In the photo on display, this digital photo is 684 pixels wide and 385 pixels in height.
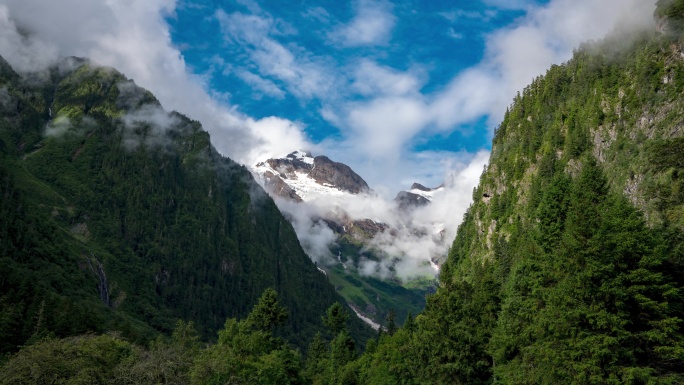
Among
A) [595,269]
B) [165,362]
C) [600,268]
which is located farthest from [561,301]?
[165,362]

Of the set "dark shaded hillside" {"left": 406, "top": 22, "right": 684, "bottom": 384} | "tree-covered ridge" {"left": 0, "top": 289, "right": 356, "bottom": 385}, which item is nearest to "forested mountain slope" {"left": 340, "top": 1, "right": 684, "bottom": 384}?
"dark shaded hillside" {"left": 406, "top": 22, "right": 684, "bottom": 384}

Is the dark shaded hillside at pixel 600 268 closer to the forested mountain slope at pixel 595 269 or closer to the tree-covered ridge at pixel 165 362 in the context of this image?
the forested mountain slope at pixel 595 269

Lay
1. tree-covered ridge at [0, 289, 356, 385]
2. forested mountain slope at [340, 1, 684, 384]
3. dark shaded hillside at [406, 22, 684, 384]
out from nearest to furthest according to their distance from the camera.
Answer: dark shaded hillside at [406, 22, 684, 384] → forested mountain slope at [340, 1, 684, 384] → tree-covered ridge at [0, 289, 356, 385]

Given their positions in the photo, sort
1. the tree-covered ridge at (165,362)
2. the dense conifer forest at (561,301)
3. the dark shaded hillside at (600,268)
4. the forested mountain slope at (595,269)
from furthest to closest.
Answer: the tree-covered ridge at (165,362)
the dense conifer forest at (561,301)
the forested mountain slope at (595,269)
the dark shaded hillside at (600,268)

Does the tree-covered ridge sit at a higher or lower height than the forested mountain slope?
lower

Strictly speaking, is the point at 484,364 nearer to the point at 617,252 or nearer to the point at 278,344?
the point at 617,252

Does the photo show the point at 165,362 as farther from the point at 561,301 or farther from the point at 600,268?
the point at 600,268

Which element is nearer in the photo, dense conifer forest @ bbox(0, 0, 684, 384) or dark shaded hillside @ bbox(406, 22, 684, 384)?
dark shaded hillside @ bbox(406, 22, 684, 384)

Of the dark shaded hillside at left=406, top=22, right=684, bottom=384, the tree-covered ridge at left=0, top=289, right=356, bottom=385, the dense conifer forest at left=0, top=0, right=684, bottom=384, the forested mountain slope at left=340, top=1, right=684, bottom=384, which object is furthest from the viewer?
the tree-covered ridge at left=0, top=289, right=356, bottom=385

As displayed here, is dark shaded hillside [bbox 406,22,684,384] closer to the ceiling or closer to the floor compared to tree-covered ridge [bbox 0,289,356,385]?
closer to the ceiling

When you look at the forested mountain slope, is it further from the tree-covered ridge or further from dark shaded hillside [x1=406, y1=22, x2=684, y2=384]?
the tree-covered ridge

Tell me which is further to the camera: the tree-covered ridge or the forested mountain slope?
the tree-covered ridge

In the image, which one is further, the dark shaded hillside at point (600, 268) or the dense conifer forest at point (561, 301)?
the dense conifer forest at point (561, 301)

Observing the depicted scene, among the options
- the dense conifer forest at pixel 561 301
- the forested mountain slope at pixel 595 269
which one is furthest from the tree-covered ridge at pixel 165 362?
the forested mountain slope at pixel 595 269
